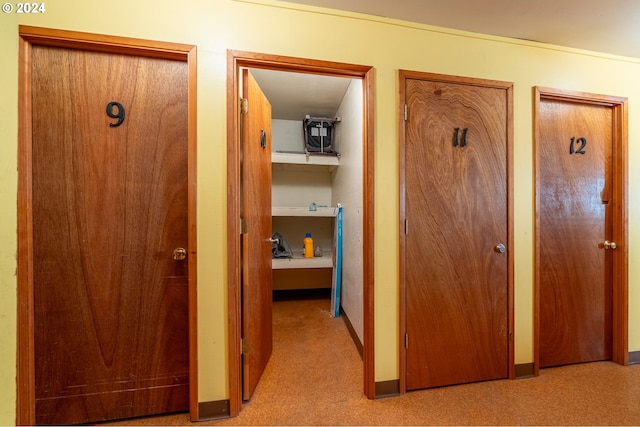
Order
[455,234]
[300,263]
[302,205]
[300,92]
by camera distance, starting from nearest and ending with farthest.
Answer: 1. [455,234]
2. [300,92]
3. [300,263]
4. [302,205]

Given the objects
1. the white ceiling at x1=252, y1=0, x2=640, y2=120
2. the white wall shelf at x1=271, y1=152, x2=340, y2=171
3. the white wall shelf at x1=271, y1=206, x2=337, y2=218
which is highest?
the white ceiling at x1=252, y1=0, x2=640, y2=120

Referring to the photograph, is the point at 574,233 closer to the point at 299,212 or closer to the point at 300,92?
the point at 299,212

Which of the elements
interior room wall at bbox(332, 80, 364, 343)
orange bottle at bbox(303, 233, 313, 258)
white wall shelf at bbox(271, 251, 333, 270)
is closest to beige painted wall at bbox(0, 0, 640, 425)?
interior room wall at bbox(332, 80, 364, 343)

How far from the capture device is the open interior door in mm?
1500

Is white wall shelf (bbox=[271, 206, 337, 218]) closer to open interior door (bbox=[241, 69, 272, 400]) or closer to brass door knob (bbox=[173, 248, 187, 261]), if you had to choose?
open interior door (bbox=[241, 69, 272, 400])

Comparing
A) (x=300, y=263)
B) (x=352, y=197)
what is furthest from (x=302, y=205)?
(x=352, y=197)

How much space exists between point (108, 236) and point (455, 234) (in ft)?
6.83

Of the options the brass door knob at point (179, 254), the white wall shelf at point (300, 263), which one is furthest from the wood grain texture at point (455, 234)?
the white wall shelf at point (300, 263)

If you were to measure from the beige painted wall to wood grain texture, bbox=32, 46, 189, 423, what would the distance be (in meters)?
0.11

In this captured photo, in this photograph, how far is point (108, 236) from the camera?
4.37ft

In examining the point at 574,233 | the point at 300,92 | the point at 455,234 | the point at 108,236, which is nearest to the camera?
the point at 108,236

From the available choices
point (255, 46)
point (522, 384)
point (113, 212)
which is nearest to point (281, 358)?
point (113, 212)

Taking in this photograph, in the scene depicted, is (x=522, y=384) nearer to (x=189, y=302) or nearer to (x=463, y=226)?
(x=463, y=226)

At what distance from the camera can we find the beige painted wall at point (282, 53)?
3.84 ft
